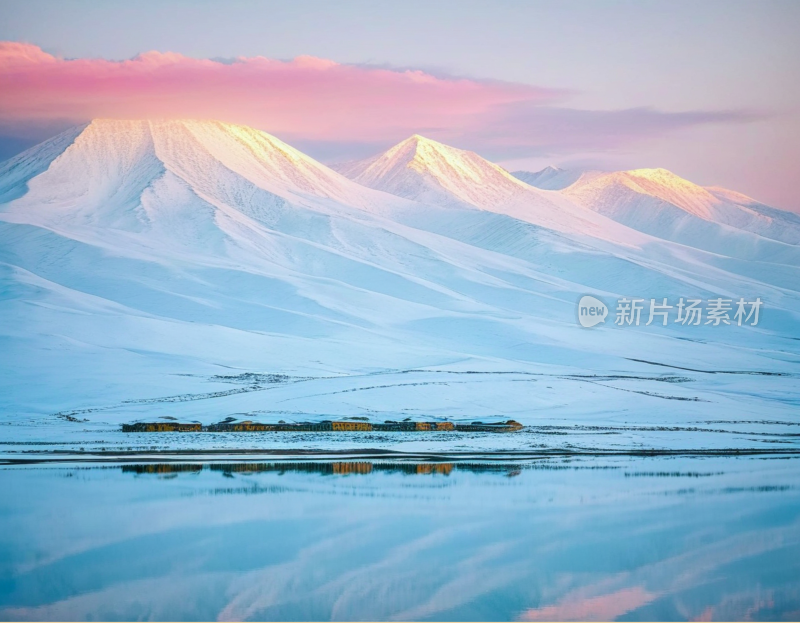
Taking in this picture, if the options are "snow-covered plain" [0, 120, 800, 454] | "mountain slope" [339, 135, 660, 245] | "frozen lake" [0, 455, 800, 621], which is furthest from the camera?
"mountain slope" [339, 135, 660, 245]

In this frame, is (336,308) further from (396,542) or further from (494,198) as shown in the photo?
(494,198)

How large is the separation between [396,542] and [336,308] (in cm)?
8372

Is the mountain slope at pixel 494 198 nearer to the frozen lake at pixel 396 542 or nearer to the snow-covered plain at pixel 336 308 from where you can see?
the snow-covered plain at pixel 336 308

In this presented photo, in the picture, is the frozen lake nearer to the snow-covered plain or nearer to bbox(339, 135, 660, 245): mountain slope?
the snow-covered plain

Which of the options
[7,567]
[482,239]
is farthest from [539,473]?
[482,239]

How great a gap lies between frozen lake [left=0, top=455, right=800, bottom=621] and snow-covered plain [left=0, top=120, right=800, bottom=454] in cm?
807

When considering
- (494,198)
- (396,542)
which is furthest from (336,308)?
(494,198)

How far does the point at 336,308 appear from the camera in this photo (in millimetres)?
103438

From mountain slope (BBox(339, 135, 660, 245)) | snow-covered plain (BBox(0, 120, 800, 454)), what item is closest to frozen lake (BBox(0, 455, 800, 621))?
snow-covered plain (BBox(0, 120, 800, 454))

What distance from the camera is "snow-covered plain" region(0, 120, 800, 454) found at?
44.4 meters

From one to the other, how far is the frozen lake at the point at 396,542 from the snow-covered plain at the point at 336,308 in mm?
8067

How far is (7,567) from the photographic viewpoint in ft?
59.2

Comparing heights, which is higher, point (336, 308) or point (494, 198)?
point (494, 198)

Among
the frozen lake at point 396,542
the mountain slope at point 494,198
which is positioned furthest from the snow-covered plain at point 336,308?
the frozen lake at point 396,542
